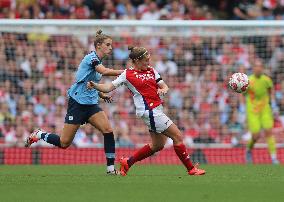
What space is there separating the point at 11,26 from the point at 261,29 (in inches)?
201

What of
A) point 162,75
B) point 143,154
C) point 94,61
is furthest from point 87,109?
point 162,75

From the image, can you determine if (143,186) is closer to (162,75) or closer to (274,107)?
(162,75)

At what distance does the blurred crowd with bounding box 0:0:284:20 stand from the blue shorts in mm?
8713

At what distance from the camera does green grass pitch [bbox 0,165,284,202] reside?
374 inches

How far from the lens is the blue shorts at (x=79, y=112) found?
13.2 metres

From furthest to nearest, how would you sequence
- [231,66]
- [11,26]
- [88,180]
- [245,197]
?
1. [231,66]
2. [11,26]
3. [88,180]
4. [245,197]

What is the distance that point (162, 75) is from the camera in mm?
19031

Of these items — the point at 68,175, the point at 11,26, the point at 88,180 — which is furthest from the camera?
the point at 11,26

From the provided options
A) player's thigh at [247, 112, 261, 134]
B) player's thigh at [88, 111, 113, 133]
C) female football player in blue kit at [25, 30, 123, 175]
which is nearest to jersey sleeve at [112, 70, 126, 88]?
female football player in blue kit at [25, 30, 123, 175]

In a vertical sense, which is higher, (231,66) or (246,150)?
(231,66)


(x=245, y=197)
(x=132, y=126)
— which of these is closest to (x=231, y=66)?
(x=132, y=126)

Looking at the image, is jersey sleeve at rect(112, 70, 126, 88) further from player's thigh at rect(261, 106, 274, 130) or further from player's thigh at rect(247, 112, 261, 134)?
player's thigh at rect(261, 106, 274, 130)

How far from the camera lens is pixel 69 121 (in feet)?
43.3

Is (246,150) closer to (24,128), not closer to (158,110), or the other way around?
(24,128)
